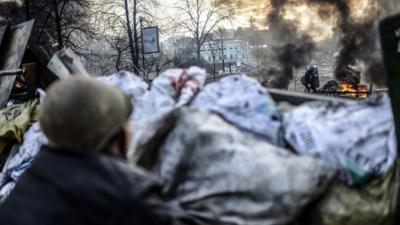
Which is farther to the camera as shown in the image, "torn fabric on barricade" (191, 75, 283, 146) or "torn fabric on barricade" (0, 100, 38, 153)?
"torn fabric on barricade" (0, 100, 38, 153)

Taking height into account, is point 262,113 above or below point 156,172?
above

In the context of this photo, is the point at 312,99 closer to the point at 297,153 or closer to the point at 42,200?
the point at 297,153

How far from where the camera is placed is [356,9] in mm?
32156

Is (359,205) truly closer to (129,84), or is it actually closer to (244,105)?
(244,105)

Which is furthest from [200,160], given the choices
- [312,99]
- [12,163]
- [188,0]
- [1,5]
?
[188,0]

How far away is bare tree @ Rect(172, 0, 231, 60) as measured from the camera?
1710 inches

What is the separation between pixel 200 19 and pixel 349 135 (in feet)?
139

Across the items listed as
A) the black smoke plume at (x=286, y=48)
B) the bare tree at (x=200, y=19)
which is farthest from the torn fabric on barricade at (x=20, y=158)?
the bare tree at (x=200, y=19)

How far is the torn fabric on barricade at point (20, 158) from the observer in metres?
3.33

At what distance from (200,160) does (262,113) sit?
409mm

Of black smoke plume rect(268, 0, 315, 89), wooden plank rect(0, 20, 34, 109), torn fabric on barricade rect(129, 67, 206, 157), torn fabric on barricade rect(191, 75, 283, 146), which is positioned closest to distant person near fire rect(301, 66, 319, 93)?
black smoke plume rect(268, 0, 315, 89)

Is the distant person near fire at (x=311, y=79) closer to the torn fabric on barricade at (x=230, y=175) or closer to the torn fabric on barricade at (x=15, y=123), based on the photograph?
the torn fabric on barricade at (x=15, y=123)

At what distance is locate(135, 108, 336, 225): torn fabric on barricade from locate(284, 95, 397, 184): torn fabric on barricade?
142 millimetres

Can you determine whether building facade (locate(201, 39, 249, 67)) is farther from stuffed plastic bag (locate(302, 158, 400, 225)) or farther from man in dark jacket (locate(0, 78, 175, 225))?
man in dark jacket (locate(0, 78, 175, 225))
